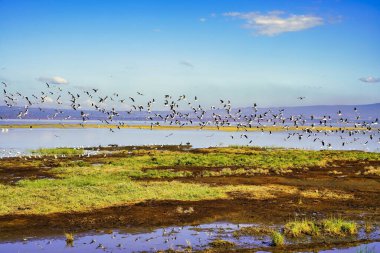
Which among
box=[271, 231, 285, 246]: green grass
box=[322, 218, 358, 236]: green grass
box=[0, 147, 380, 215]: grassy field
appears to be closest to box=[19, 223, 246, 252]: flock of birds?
box=[271, 231, 285, 246]: green grass

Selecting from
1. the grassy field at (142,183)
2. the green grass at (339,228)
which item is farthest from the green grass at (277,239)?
the grassy field at (142,183)

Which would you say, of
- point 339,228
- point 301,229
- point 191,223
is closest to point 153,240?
point 191,223

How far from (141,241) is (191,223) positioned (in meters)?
3.78

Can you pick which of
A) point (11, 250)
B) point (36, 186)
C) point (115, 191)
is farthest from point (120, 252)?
point (36, 186)

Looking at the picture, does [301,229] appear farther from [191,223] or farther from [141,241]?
[141,241]

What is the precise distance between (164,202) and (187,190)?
374 cm

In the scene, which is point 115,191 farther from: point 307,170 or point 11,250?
point 307,170

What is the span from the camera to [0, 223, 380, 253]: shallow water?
747 inches

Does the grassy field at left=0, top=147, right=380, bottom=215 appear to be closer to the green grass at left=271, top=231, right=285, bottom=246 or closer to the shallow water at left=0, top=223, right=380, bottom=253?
the shallow water at left=0, top=223, right=380, bottom=253

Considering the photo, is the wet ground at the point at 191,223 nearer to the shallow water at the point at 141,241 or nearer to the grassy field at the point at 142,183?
the shallow water at the point at 141,241

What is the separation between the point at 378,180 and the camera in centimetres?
3884

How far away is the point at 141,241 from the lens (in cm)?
2006

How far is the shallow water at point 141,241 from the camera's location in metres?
19.0

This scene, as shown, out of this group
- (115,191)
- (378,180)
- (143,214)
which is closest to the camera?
(143,214)
